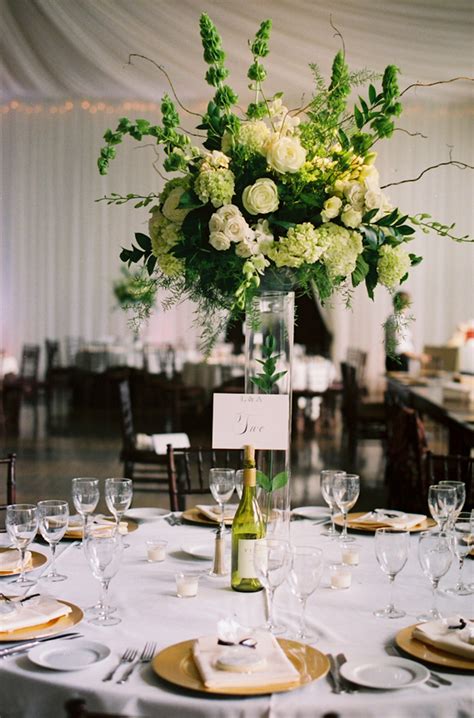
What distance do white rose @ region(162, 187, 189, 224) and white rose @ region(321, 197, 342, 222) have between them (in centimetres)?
33

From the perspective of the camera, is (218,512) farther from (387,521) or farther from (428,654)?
(428,654)

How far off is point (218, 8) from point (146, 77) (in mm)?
1611

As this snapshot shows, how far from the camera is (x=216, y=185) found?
2.05 m

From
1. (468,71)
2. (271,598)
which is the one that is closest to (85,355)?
(468,71)

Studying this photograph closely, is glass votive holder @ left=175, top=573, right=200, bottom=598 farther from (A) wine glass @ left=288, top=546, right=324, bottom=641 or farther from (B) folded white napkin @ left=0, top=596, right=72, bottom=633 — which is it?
(A) wine glass @ left=288, top=546, right=324, bottom=641

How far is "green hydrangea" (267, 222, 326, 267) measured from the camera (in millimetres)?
2051

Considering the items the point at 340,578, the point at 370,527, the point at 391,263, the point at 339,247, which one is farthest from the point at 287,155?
the point at 370,527

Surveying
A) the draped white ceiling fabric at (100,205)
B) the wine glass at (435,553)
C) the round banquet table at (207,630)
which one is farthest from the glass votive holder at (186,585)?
the draped white ceiling fabric at (100,205)

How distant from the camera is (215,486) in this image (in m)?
2.51

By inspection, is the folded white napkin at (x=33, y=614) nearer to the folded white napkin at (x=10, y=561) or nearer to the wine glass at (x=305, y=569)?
the folded white napkin at (x=10, y=561)

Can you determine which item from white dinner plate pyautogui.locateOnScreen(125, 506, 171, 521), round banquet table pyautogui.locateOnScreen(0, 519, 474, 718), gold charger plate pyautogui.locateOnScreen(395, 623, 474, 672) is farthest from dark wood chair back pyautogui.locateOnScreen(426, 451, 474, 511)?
gold charger plate pyautogui.locateOnScreen(395, 623, 474, 672)

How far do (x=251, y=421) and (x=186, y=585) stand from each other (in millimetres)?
409

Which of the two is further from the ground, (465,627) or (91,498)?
(91,498)

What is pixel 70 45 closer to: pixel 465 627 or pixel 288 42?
pixel 288 42
